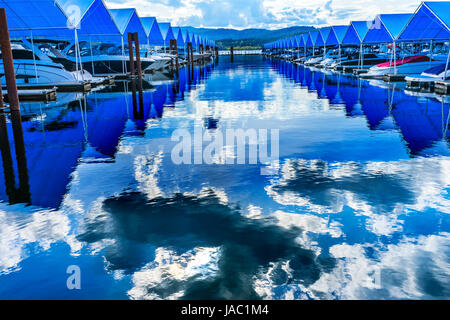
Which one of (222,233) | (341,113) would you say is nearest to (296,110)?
(341,113)

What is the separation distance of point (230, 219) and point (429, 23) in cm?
2376

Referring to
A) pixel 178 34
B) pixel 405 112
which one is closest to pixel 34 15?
pixel 405 112

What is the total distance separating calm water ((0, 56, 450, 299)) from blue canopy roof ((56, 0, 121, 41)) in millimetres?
14855

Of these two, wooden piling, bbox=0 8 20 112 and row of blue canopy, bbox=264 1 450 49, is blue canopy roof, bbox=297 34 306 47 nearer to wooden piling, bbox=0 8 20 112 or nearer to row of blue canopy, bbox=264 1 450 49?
row of blue canopy, bbox=264 1 450 49

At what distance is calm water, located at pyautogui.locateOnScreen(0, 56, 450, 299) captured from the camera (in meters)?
3.97

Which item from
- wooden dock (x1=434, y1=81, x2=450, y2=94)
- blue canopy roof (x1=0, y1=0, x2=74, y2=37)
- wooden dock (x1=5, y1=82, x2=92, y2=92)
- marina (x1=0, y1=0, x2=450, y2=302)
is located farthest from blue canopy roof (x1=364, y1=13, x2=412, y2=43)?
blue canopy roof (x1=0, y1=0, x2=74, y2=37)

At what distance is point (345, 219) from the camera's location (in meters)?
5.35

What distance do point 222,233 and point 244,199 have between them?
125cm

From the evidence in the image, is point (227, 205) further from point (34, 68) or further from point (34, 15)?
point (34, 68)

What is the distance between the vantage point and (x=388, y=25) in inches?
1137

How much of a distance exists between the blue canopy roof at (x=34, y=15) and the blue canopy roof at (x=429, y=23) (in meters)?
19.1
